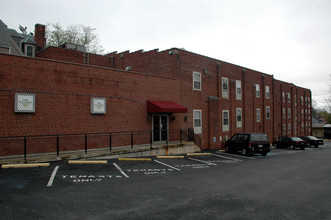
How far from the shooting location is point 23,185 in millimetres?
8492

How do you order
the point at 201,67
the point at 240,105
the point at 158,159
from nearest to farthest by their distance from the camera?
the point at 158,159 → the point at 201,67 → the point at 240,105

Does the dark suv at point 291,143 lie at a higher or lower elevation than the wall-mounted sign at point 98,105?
lower

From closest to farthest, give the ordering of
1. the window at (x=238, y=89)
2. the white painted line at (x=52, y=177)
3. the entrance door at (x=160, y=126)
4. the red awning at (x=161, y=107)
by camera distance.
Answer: the white painted line at (x=52, y=177) → the red awning at (x=161, y=107) → the entrance door at (x=160, y=126) → the window at (x=238, y=89)

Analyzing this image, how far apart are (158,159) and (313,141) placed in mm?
27178

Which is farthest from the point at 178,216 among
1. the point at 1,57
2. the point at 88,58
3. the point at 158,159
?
the point at 88,58

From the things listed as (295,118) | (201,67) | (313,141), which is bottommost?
(313,141)

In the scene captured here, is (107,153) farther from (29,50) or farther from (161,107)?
(29,50)

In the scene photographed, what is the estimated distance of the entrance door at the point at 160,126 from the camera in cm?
1911

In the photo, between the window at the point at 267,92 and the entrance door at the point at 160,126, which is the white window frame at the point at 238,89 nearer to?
the window at the point at 267,92

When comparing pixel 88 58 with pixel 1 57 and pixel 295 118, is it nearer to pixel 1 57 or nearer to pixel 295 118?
pixel 1 57

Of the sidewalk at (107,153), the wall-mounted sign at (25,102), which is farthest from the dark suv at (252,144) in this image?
the wall-mounted sign at (25,102)

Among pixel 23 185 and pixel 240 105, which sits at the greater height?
pixel 240 105

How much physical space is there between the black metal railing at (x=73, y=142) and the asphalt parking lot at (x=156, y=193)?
1.88 metres

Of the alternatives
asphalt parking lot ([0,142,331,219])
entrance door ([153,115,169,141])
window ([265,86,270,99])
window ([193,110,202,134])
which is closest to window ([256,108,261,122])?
window ([265,86,270,99])
